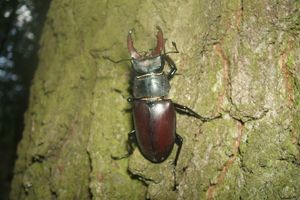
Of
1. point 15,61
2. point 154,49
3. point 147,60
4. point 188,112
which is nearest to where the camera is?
point 188,112

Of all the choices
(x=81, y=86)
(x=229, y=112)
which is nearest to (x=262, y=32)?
(x=229, y=112)

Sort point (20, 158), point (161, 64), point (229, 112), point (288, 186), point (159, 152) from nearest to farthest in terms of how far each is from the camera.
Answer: point (288, 186) → point (229, 112) → point (159, 152) → point (161, 64) → point (20, 158)

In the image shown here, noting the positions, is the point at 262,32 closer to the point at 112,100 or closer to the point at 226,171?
the point at 226,171

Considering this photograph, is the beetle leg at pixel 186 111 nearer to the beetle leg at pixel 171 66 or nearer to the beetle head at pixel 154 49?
the beetle leg at pixel 171 66

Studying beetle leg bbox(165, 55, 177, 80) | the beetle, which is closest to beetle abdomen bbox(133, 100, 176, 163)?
the beetle

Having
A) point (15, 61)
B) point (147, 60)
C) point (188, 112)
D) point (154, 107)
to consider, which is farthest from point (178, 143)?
point (15, 61)

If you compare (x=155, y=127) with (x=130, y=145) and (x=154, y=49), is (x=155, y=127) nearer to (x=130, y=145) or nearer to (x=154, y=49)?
(x=130, y=145)
